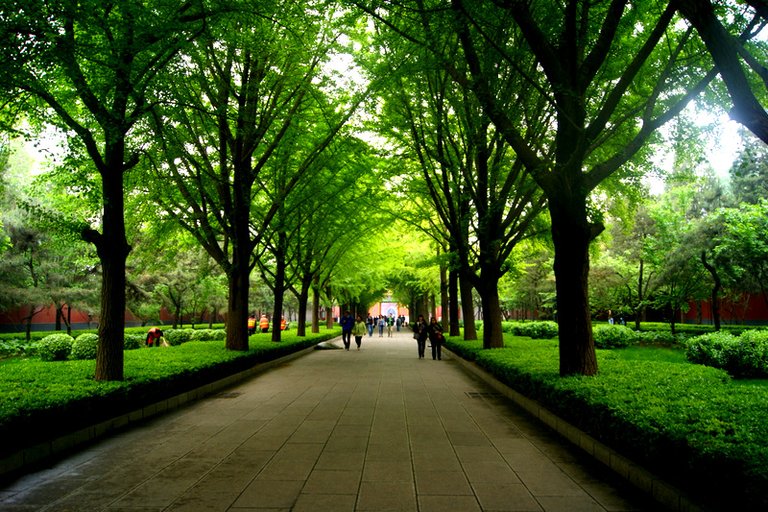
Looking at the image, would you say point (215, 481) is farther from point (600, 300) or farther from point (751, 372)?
point (600, 300)

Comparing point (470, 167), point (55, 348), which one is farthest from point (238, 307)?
point (470, 167)

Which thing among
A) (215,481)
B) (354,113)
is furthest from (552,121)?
(215,481)

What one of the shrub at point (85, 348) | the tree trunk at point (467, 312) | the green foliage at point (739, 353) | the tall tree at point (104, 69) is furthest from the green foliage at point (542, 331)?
the tall tree at point (104, 69)

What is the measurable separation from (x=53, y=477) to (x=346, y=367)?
38.0 ft

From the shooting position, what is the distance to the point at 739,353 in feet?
38.9

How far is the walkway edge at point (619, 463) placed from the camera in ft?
13.0

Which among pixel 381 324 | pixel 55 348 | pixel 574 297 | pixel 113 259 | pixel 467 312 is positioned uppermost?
pixel 113 259

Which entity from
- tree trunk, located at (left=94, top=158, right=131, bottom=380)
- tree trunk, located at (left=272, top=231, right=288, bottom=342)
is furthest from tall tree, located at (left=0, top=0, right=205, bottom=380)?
tree trunk, located at (left=272, top=231, right=288, bottom=342)

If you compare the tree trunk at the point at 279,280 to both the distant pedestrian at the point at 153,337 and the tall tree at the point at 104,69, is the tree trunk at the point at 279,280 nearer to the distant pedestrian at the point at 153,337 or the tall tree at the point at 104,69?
the distant pedestrian at the point at 153,337

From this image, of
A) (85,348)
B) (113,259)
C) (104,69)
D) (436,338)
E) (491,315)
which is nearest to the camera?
(104,69)

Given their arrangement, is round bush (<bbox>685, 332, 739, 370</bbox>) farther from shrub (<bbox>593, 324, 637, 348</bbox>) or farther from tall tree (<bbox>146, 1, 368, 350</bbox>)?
tall tree (<bbox>146, 1, 368, 350</bbox>)

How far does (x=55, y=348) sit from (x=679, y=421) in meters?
16.9

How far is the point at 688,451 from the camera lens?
3.95 metres

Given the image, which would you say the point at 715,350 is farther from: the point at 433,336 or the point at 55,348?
the point at 55,348
